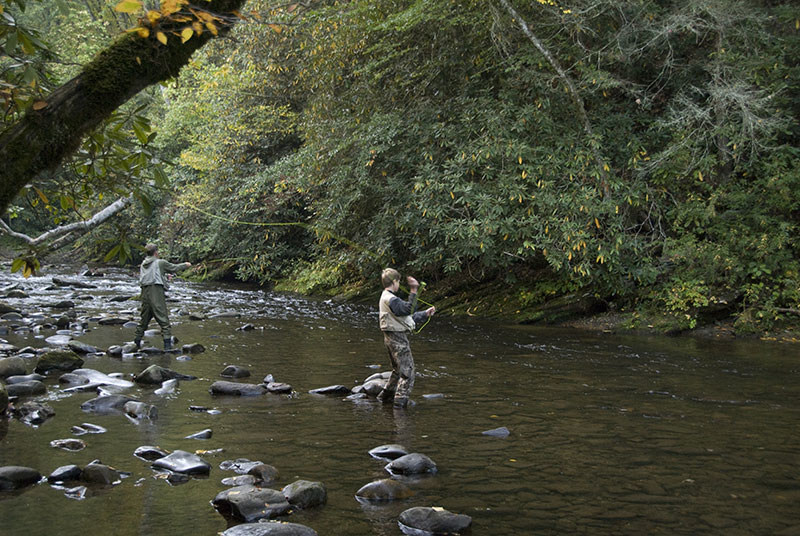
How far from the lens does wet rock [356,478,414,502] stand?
5.13 metres

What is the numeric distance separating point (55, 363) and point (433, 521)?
7239 millimetres

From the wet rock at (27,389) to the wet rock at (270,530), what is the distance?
5083mm

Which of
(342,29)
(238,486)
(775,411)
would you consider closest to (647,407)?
(775,411)

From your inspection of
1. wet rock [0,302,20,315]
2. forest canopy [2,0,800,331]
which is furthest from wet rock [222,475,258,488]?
wet rock [0,302,20,315]

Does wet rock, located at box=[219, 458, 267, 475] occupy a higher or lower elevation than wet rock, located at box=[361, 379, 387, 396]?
higher

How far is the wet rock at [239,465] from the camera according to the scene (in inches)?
223

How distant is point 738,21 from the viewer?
1509 cm

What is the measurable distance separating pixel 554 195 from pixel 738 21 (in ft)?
17.8

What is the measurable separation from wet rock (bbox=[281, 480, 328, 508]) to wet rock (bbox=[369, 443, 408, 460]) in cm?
115

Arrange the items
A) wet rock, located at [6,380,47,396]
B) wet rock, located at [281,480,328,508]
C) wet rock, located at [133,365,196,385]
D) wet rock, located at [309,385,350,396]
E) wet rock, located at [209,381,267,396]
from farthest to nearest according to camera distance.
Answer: wet rock, located at [133,365,196,385]
wet rock, located at [309,385,350,396]
wet rock, located at [209,381,267,396]
wet rock, located at [6,380,47,396]
wet rock, located at [281,480,328,508]

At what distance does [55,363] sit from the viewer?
9875 millimetres

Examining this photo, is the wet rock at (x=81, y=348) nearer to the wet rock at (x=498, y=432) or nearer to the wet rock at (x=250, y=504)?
the wet rock at (x=498, y=432)

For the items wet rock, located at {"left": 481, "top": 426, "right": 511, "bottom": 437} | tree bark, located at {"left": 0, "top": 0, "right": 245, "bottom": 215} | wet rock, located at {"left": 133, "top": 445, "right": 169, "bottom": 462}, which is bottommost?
wet rock, located at {"left": 481, "top": 426, "right": 511, "bottom": 437}

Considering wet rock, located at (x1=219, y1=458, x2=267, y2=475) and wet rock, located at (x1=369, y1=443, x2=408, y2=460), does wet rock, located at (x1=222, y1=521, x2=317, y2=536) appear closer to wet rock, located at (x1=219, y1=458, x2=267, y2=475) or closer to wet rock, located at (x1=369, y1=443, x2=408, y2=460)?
wet rock, located at (x1=219, y1=458, x2=267, y2=475)
